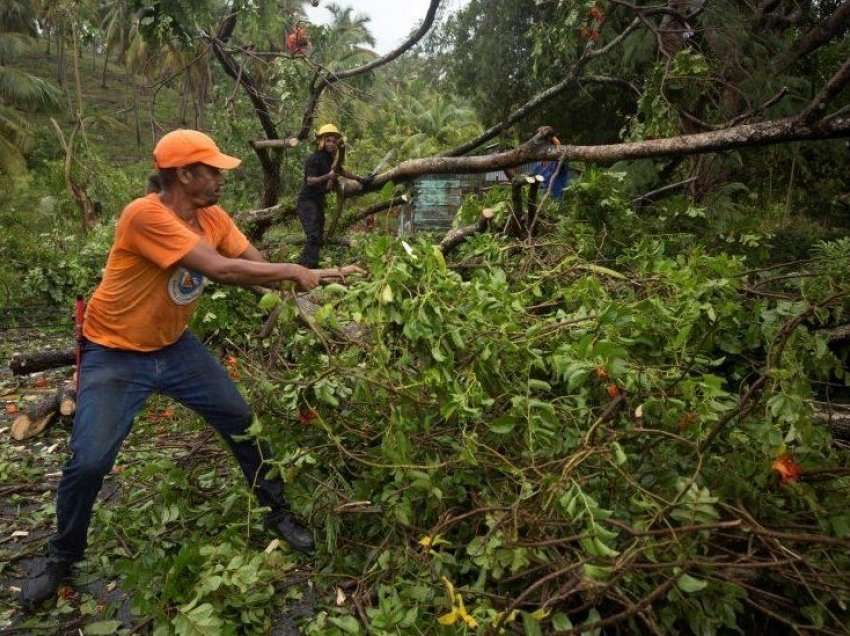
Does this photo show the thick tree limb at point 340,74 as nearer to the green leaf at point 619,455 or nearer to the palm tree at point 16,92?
the green leaf at point 619,455

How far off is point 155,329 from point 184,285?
211mm

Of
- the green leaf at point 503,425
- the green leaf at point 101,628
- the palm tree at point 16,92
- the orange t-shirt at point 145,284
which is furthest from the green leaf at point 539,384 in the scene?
the palm tree at point 16,92

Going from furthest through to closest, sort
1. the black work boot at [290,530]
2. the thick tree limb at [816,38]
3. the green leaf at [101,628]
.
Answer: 1. the thick tree limb at [816,38]
2. the black work boot at [290,530]
3. the green leaf at [101,628]

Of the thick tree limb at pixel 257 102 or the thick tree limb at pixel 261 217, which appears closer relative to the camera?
the thick tree limb at pixel 257 102

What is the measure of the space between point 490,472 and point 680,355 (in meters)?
0.91

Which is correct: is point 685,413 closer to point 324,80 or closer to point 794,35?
point 324,80

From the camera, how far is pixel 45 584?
8.71 feet

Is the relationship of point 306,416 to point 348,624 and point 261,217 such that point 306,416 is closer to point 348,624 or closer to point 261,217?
point 348,624

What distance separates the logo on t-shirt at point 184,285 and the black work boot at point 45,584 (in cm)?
114

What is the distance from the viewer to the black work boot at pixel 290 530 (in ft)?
9.59

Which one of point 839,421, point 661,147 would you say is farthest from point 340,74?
point 839,421

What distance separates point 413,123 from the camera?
26.8m

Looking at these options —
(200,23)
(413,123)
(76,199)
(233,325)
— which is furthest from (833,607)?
(413,123)

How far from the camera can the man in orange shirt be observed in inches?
101
